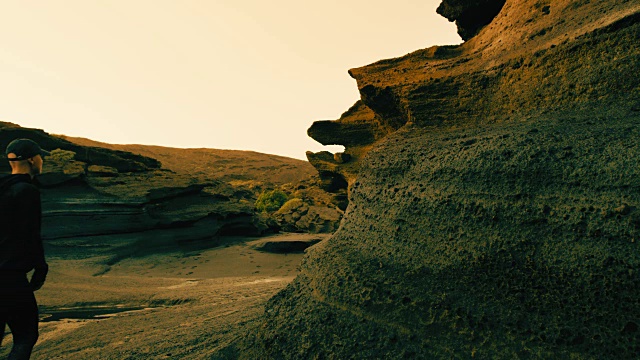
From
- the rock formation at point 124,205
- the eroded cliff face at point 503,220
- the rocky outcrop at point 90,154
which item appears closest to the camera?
the eroded cliff face at point 503,220

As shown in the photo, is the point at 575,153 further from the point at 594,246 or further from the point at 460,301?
the point at 460,301

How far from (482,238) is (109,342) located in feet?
11.8

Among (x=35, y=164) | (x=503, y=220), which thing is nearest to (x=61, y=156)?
(x=35, y=164)

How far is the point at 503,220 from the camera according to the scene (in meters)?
2.35

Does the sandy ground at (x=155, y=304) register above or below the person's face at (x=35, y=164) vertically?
below

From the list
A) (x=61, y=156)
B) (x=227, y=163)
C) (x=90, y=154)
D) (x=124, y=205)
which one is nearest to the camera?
(x=124, y=205)

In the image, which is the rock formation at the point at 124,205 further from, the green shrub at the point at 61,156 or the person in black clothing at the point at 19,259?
the person in black clothing at the point at 19,259

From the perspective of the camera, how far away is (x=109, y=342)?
381 cm

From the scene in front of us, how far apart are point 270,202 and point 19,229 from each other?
21.5m

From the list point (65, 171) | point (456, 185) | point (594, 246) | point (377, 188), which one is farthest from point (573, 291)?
point (65, 171)

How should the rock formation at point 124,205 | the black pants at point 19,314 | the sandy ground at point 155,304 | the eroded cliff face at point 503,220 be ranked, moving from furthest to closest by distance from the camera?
the rock formation at point 124,205 → the sandy ground at point 155,304 → the black pants at point 19,314 → the eroded cliff face at point 503,220

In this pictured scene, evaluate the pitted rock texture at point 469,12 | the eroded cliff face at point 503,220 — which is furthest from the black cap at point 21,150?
the pitted rock texture at point 469,12

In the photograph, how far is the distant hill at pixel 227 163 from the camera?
1907 inches

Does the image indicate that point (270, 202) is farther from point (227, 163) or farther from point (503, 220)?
point (227, 163)
